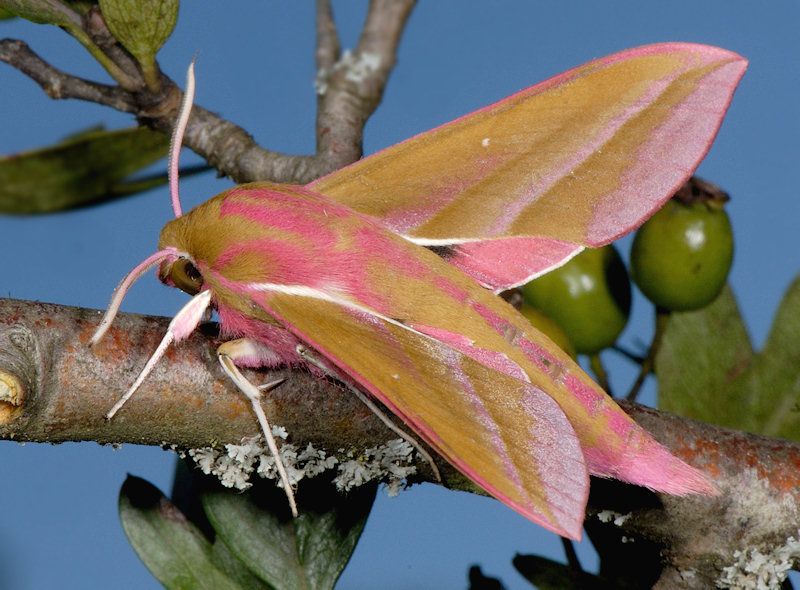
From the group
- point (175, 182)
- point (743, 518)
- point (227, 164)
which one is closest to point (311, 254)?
point (175, 182)

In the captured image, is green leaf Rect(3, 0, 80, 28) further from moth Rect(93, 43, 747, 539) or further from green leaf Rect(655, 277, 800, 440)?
green leaf Rect(655, 277, 800, 440)

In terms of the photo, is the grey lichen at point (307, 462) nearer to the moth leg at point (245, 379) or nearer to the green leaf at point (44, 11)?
the moth leg at point (245, 379)

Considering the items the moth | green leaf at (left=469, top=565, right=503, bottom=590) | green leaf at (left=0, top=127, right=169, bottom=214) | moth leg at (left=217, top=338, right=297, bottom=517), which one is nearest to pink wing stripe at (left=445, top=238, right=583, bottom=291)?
the moth

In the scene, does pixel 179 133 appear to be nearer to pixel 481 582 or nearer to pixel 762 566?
pixel 481 582

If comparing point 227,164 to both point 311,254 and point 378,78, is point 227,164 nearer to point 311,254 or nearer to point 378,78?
point 378,78

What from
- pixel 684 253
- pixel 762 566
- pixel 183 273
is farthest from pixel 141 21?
pixel 762 566
